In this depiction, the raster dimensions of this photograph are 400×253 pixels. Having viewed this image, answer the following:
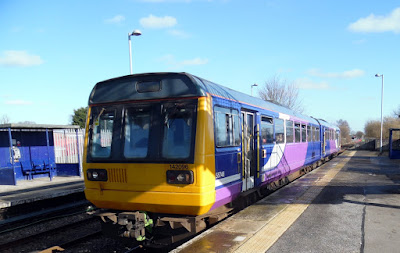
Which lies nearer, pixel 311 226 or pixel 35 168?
pixel 311 226

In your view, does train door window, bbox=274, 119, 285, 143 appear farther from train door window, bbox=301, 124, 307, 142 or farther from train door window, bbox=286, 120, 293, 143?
train door window, bbox=301, 124, 307, 142

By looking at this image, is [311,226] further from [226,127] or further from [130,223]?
[130,223]

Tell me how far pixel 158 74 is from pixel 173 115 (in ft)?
2.65

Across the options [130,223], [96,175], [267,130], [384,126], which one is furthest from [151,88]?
[384,126]

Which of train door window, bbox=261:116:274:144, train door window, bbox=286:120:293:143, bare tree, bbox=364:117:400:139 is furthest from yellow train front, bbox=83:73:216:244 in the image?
bare tree, bbox=364:117:400:139

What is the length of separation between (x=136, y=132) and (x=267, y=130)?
13.8 feet

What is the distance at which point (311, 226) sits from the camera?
18.0 feet

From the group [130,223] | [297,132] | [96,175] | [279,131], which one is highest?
[279,131]

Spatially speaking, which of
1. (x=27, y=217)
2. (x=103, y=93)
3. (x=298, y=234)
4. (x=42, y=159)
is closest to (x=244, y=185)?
(x=298, y=234)

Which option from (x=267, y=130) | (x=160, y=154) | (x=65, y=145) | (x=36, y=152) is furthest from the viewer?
(x=65, y=145)

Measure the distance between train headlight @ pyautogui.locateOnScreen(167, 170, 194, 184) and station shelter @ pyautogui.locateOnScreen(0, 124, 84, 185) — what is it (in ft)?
35.1

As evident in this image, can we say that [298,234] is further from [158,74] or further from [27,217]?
[27,217]

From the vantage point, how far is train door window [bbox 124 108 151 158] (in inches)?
199

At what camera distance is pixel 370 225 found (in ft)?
18.2
